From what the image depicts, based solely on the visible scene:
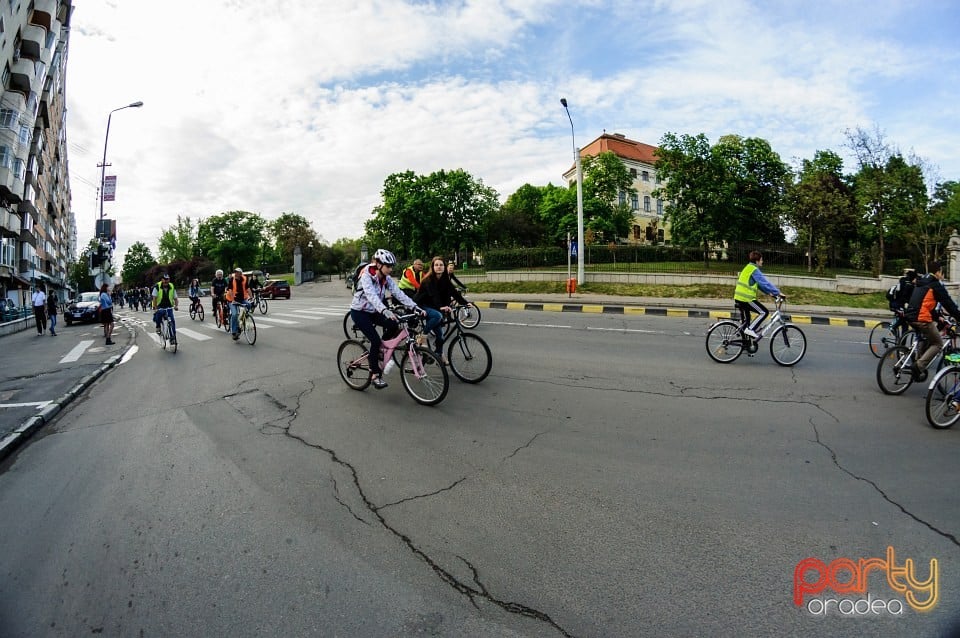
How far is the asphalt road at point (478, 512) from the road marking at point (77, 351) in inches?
250

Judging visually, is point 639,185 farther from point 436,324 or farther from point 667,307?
point 436,324

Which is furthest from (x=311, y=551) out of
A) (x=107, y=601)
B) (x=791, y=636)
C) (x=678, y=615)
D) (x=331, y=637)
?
(x=791, y=636)

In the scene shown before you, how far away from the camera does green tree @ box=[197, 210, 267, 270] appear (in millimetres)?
83188

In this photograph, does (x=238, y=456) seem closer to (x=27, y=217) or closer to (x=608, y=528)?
(x=608, y=528)

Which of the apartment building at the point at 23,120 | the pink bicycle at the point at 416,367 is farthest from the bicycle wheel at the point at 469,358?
the apartment building at the point at 23,120

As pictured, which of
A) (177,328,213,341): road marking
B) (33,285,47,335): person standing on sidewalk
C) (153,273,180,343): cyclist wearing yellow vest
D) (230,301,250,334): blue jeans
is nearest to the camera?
(153,273,180,343): cyclist wearing yellow vest

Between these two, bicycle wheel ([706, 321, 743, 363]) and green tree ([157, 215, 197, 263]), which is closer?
bicycle wheel ([706, 321, 743, 363])

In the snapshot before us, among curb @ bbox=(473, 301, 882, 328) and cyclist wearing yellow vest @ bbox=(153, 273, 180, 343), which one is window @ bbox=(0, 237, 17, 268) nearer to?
cyclist wearing yellow vest @ bbox=(153, 273, 180, 343)

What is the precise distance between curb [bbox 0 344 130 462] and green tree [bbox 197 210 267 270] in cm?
8205

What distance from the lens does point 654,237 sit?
226 feet

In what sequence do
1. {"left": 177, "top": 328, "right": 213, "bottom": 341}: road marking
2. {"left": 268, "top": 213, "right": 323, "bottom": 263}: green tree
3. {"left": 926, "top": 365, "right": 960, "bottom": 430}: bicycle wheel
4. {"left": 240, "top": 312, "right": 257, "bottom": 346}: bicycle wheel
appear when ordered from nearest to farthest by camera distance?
{"left": 926, "top": 365, "right": 960, "bottom": 430}: bicycle wheel → {"left": 240, "top": 312, "right": 257, "bottom": 346}: bicycle wheel → {"left": 177, "top": 328, "right": 213, "bottom": 341}: road marking → {"left": 268, "top": 213, "right": 323, "bottom": 263}: green tree

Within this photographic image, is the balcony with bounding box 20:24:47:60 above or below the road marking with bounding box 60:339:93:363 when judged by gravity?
above

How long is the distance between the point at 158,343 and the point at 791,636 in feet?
52.5

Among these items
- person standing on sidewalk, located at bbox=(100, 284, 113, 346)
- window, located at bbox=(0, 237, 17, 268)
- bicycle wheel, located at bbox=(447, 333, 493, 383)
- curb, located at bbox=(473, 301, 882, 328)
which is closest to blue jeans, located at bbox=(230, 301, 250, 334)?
person standing on sidewalk, located at bbox=(100, 284, 113, 346)
